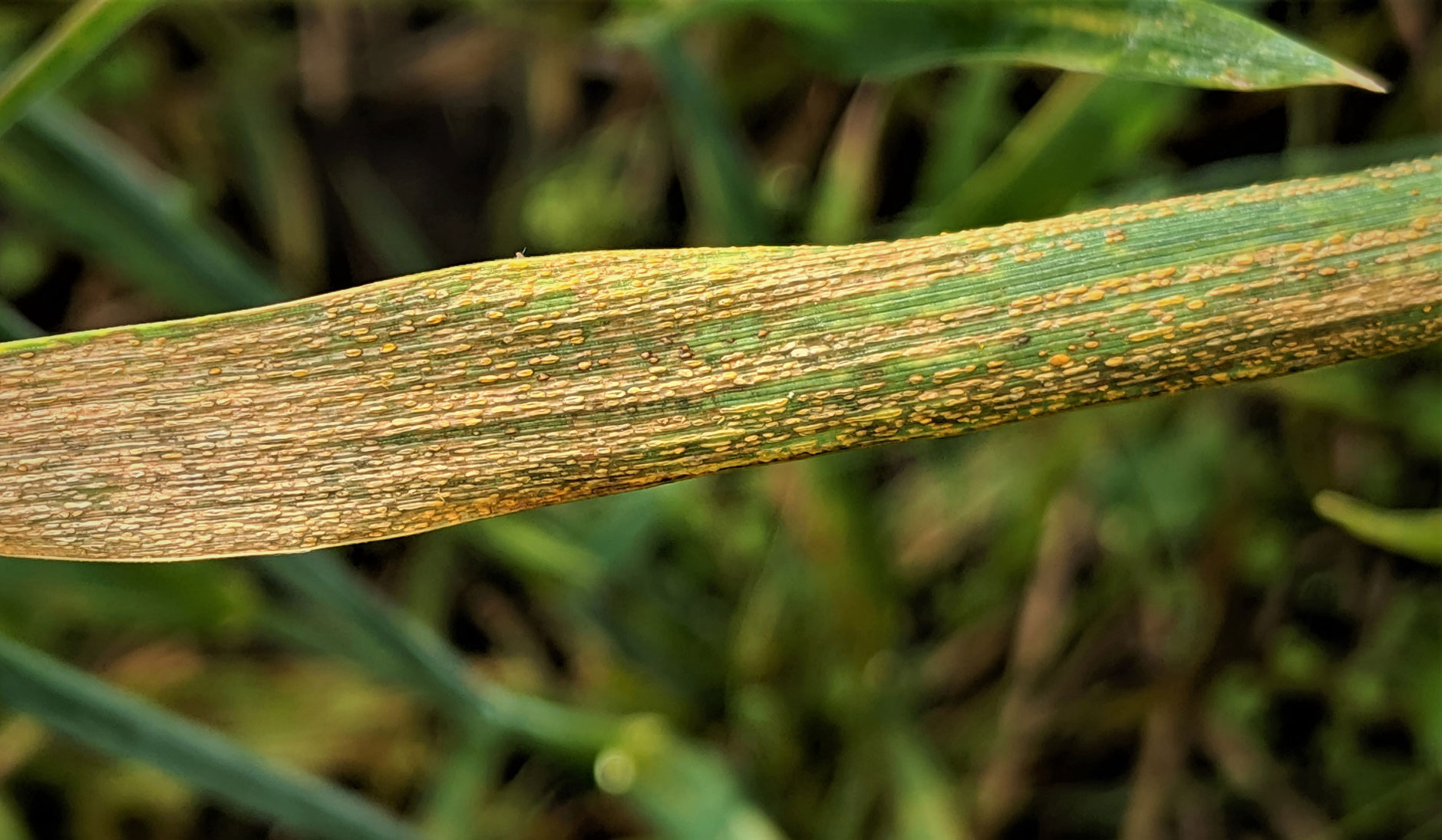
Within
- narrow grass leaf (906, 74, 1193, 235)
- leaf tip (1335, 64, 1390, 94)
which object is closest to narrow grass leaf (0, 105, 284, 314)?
narrow grass leaf (906, 74, 1193, 235)

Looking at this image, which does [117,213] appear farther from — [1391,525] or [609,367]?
[1391,525]

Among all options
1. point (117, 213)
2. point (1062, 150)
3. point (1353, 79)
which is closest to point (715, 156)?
point (1062, 150)

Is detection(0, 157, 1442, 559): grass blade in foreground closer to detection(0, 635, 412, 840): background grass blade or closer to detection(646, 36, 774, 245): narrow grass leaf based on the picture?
detection(0, 635, 412, 840): background grass blade

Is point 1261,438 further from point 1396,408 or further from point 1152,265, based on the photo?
point 1152,265

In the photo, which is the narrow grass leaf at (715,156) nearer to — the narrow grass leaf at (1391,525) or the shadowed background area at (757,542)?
the shadowed background area at (757,542)

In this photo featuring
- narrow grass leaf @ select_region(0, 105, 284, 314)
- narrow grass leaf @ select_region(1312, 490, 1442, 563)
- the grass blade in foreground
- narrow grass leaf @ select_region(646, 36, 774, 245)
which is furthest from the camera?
narrow grass leaf @ select_region(646, 36, 774, 245)

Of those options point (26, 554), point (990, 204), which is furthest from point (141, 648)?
point (990, 204)

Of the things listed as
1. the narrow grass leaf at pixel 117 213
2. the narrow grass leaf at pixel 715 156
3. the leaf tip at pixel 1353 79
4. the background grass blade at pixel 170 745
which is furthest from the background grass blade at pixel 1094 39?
the background grass blade at pixel 170 745
